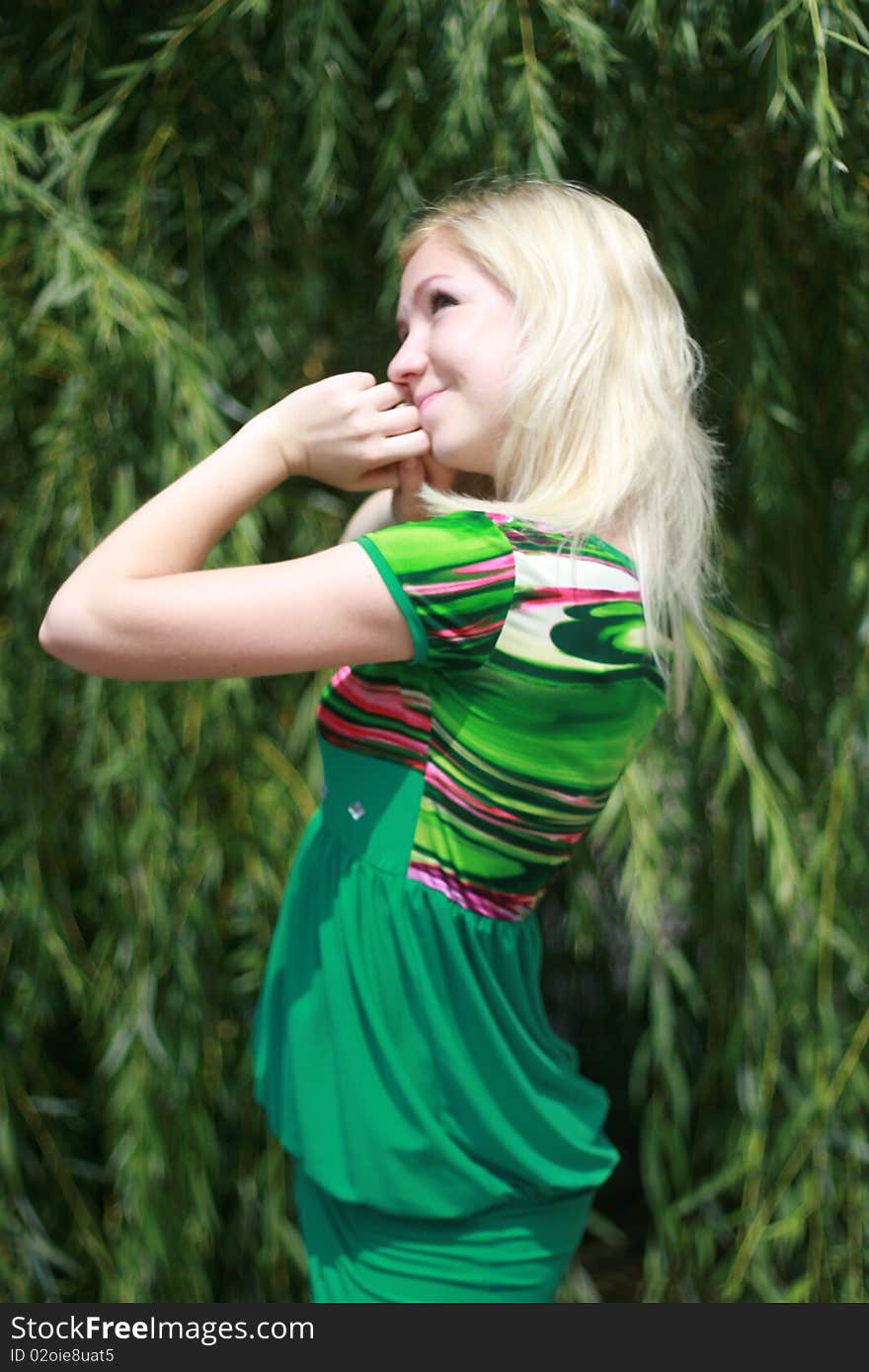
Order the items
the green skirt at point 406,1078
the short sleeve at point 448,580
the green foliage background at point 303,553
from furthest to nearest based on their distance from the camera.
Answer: the green foliage background at point 303,553
the green skirt at point 406,1078
the short sleeve at point 448,580

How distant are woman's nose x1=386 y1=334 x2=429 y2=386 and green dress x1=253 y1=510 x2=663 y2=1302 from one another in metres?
0.16

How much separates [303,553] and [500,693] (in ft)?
2.18

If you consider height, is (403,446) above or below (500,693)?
above

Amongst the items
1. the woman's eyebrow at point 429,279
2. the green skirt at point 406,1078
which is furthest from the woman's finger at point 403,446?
the green skirt at point 406,1078

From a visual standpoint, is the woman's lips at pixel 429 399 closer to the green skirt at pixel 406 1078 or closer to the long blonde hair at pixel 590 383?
the long blonde hair at pixel 590 383

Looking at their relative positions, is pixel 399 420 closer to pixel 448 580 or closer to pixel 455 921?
pixel 448 580

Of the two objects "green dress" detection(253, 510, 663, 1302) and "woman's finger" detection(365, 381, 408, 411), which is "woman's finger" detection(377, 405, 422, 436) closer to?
"woman's finger" detection(365, 381, 408, 411)

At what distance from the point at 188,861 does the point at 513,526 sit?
0.68m

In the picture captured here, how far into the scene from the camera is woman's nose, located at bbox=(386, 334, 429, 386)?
1009mm

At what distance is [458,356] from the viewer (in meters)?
0.99

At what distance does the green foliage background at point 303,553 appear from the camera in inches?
53.7

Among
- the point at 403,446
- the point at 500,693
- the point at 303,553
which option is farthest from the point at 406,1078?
the point at 303,553

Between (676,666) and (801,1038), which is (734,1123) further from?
(676,666)

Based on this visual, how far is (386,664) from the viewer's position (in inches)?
38.0
